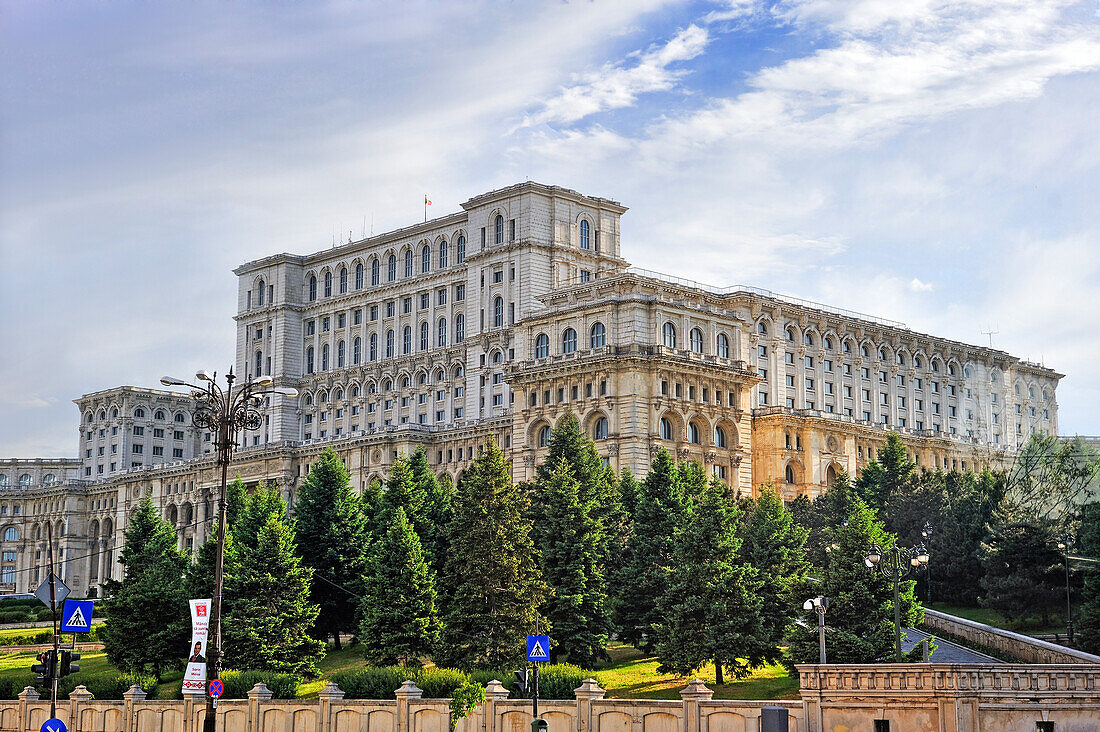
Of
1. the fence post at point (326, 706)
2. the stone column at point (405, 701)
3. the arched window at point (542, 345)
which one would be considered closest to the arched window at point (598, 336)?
the arched window at point (542, 345)

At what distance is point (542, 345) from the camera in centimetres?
11994

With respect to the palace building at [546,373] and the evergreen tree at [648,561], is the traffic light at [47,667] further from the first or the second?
the palace building at [546,373]

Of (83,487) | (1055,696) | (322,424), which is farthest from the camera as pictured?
(83,487)

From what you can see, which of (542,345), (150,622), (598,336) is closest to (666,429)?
(598,336)

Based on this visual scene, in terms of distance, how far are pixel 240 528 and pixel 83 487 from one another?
113730mm

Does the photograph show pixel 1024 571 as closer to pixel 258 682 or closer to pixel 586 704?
pixel 586 704

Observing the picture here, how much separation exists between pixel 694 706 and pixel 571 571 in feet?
82.7

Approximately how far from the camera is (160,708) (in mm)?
57969

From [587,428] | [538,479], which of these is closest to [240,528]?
[538,479]

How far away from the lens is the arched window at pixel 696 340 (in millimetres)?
117125

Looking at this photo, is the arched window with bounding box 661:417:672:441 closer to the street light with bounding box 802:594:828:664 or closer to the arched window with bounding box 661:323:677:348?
the arched window with bounding box 661:323:677:348

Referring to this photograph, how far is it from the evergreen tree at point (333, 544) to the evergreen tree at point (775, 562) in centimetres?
2212

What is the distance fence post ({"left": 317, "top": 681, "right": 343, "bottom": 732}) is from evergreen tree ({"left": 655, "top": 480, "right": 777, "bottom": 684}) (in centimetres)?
1705

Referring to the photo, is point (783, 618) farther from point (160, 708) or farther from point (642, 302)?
point (642, 302)
